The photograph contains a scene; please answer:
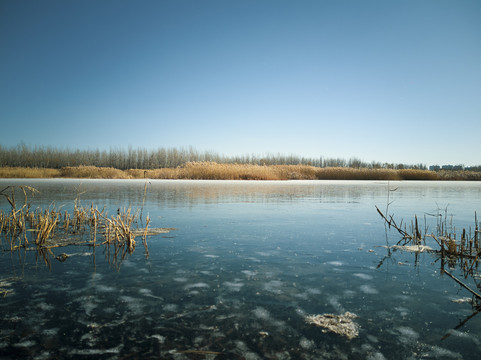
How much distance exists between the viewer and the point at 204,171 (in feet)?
86.2

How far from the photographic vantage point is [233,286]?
287 centimetres

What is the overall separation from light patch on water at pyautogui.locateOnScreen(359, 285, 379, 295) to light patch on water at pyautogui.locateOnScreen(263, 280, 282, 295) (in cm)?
72

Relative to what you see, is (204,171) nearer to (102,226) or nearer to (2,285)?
(102,226)

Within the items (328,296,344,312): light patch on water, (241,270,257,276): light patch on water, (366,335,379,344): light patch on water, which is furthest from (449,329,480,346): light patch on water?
(241,270,257,276): light patch on water

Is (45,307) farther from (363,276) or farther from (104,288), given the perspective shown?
(363,276)

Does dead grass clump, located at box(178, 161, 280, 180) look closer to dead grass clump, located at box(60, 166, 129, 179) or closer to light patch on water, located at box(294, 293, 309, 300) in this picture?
dead grass clump, located at box(60, 166, 129, 179)

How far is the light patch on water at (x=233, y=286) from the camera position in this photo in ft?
9.18

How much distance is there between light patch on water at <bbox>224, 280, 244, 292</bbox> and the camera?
9.18 ft

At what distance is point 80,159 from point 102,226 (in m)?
47.5

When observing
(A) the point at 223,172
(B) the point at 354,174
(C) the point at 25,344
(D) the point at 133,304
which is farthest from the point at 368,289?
(B) the point at 354,174

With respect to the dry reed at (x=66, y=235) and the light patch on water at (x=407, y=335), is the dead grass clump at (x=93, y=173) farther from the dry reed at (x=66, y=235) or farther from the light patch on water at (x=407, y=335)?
the light patch on water at (x=407, y=335)

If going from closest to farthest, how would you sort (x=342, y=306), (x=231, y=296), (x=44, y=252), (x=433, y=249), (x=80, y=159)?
(x=342, y=306), (x=231, y=296), (x=44, y=252), (x=433, y=249), (x=80, y=159)

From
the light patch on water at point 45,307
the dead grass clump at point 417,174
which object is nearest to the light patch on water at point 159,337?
the light patch on water at point 45,307

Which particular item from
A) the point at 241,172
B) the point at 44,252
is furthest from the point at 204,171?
the point at 44,252
